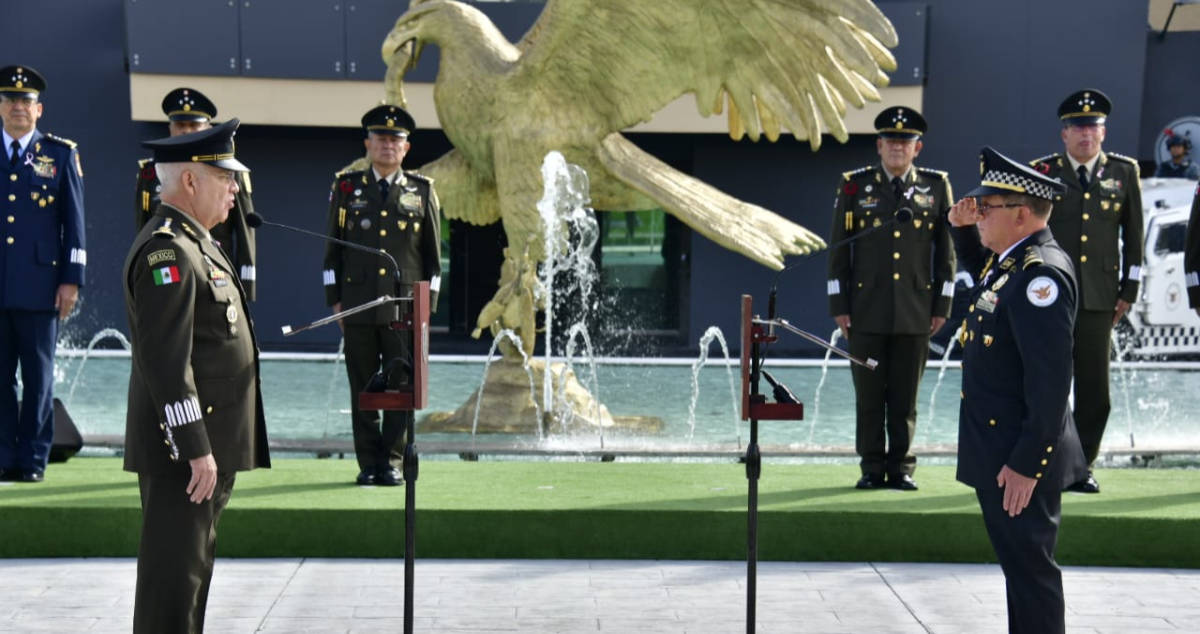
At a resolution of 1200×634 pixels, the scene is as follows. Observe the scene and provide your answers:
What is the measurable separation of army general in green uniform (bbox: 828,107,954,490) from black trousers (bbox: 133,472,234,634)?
3.06 meters

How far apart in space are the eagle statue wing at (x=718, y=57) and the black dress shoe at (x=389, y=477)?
2.43m

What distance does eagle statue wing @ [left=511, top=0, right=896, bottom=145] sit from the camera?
5895 millimetres

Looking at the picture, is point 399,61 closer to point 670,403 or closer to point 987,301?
point 670,403

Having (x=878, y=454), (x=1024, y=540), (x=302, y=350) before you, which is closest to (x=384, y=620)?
(x=1024, y=540)

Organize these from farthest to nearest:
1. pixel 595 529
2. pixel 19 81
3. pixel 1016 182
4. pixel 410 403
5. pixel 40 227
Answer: pixel 40 227, pixel 19 81, pixel 595 529, pixel 410 403, pixel 1016 182

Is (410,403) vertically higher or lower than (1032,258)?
lower

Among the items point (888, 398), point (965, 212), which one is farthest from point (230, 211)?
point (965, 212)

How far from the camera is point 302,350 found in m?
13.5

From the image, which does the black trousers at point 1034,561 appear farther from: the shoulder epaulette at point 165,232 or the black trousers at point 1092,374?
the black trousers at point 1092,374

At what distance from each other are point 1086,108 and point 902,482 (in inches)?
68.9

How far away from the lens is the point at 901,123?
525cm

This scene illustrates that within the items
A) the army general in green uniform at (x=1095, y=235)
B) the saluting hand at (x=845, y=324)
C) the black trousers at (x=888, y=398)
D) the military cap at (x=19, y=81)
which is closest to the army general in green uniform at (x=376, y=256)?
the military cap at (x=19, y=81)

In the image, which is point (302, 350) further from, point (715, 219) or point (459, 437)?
point (715, 219)

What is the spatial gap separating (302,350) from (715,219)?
801 centimetres
